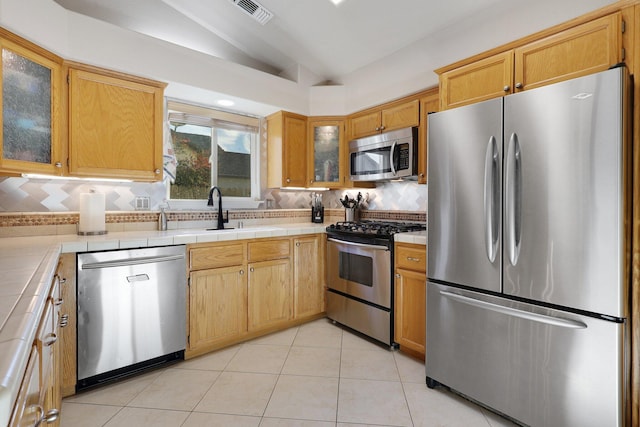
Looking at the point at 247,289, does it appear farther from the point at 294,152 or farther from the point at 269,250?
the point at 294,152

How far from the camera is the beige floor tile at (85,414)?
1.71 meters

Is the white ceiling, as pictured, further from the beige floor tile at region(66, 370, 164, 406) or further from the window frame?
the beige floor tile at region(66, 370, 164, 406)

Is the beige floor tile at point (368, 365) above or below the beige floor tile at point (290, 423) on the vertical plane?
above

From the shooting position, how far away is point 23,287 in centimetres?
89

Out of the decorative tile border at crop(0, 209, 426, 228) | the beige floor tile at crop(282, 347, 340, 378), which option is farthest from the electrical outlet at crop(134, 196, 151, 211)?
the beige floor tile at crop(282, 347, 340, 378)

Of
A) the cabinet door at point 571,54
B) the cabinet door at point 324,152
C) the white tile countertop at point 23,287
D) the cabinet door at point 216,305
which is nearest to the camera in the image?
the white tile countertop at point 23,287

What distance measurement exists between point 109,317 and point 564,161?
273 centimetres

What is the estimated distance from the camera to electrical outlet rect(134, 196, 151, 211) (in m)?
2.74

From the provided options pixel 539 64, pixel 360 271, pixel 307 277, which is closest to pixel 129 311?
pixel 307 277

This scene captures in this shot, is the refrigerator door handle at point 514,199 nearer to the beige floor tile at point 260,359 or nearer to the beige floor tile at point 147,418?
the beige floor tile at point 260,359

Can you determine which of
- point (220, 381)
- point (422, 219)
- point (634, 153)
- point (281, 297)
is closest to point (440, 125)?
point (634, 153)

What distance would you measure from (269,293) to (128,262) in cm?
118

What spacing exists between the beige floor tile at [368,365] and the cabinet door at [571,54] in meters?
2.04

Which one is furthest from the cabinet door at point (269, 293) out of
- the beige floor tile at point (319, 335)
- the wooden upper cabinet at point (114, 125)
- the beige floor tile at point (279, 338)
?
the wooden upper cabinet at point (114, 125)
